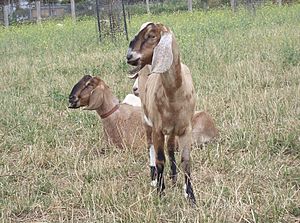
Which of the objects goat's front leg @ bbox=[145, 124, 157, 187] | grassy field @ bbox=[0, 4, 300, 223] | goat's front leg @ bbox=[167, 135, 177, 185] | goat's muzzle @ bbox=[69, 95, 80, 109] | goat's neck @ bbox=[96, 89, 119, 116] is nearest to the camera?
grassy field @ bbox=[0, 4, 300, 223]

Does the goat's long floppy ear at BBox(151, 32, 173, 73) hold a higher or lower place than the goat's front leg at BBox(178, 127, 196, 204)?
higher

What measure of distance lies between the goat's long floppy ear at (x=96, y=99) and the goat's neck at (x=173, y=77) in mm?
1660

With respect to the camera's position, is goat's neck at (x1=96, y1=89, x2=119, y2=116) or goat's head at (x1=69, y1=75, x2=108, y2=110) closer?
goat's head at (x1=69, y1=75, x2=108, y2=110)

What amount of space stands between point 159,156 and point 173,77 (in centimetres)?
63

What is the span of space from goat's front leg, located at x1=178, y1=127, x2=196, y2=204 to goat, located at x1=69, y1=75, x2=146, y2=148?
1298 mm

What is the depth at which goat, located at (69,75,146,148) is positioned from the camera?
477cm

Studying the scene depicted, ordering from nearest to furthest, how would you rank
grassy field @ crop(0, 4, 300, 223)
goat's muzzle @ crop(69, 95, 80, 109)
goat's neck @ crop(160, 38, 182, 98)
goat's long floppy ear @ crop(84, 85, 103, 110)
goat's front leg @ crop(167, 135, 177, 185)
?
1. goat's neck @ crop(160, 38, 182, 98)
2. grassy field @ crop(0, 4, 300, 223)
3. goat's front leg @ crop(167, 135, 177, 185)
4. goat's muzzle @ crop(69, 95, 80, 109)
5. goat's long floppy ear @ crop(84, 85, 103, 110)

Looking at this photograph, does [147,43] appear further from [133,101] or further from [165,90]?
[133,101]

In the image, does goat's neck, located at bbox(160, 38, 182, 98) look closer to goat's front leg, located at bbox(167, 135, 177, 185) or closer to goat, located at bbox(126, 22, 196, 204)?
goat, located at bbox(126, 22, 196, 204)

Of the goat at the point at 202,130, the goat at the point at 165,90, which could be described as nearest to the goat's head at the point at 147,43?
the goat at the point at 165,90

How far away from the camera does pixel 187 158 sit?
3516 mm

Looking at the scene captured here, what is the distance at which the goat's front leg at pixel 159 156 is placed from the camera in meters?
3.47

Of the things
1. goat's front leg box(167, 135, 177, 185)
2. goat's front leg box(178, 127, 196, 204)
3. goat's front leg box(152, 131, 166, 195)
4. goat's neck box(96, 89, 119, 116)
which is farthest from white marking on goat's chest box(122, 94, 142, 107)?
goat's front leg box(178, 127, 196, 204)

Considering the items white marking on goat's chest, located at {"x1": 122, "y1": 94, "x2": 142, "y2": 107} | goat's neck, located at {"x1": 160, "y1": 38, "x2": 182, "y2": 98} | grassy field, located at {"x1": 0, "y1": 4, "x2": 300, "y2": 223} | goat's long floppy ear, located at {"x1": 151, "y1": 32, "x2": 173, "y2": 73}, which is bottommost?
grassy field, located at {"x1": 0, "y1": 4, "x2": 300, "y2": 223}
